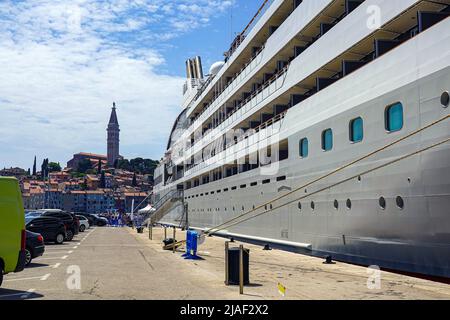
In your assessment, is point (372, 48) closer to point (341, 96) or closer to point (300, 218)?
point (341, 96)

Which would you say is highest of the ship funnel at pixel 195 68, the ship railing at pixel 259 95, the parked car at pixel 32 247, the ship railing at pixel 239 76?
the ship funnel at pixel 195 68

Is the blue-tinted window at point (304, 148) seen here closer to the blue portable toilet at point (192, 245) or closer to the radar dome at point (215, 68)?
the blue portable toilet at point (192, 245)

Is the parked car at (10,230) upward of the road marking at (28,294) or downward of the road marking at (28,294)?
upward

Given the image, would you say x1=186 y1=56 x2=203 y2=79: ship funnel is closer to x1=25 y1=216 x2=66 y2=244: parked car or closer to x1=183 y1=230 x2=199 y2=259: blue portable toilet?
x1=25 y1=216 x2=66 y2=244: parked car

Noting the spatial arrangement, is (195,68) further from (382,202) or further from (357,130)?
(382,202)

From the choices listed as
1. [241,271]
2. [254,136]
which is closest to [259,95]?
[254,136]

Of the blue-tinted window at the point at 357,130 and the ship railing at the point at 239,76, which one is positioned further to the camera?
the ship railing at the point at 239,76

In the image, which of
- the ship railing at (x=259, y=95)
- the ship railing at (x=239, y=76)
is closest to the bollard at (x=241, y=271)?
the ship railing at (x=259, y=95)

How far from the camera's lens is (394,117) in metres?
12.4

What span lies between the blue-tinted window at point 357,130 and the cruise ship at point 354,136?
6 centimetres

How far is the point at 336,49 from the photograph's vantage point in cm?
1641

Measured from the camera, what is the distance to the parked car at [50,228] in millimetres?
24453

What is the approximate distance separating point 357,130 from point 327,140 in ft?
6.89
